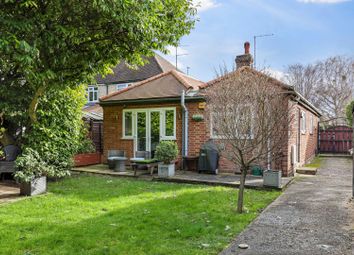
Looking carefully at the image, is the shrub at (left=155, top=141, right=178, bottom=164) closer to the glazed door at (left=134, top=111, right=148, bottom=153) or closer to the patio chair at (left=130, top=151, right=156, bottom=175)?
the patio chair at (left=130, top=151, right=156, bottom=175)

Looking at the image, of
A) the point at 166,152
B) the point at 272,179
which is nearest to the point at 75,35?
the point at 166,152

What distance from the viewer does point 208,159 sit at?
1082cm

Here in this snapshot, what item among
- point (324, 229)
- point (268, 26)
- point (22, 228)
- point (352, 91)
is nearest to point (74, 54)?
Answer: point (22, 228)

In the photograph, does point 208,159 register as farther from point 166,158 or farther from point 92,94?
point 92,94

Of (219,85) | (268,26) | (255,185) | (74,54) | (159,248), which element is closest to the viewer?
(159,248)

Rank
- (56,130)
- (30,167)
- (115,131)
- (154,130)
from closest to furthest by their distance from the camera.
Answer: (30,167)
(56,130)
(154,130)
(115,131)

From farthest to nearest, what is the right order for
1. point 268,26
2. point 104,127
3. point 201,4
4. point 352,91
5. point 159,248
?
point 352,91
point 268,26
point 104,127
point 201,4
point 159,248

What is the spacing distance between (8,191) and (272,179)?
721 centimetres

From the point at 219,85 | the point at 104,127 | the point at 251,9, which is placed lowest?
the point at 104,127

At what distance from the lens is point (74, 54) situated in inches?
251

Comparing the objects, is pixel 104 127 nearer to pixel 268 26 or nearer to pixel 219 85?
pixel 219 85

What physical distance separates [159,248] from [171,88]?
29.3 feet

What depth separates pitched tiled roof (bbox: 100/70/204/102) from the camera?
40.3ft

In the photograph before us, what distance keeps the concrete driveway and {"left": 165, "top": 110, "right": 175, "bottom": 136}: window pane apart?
17.2 feet
